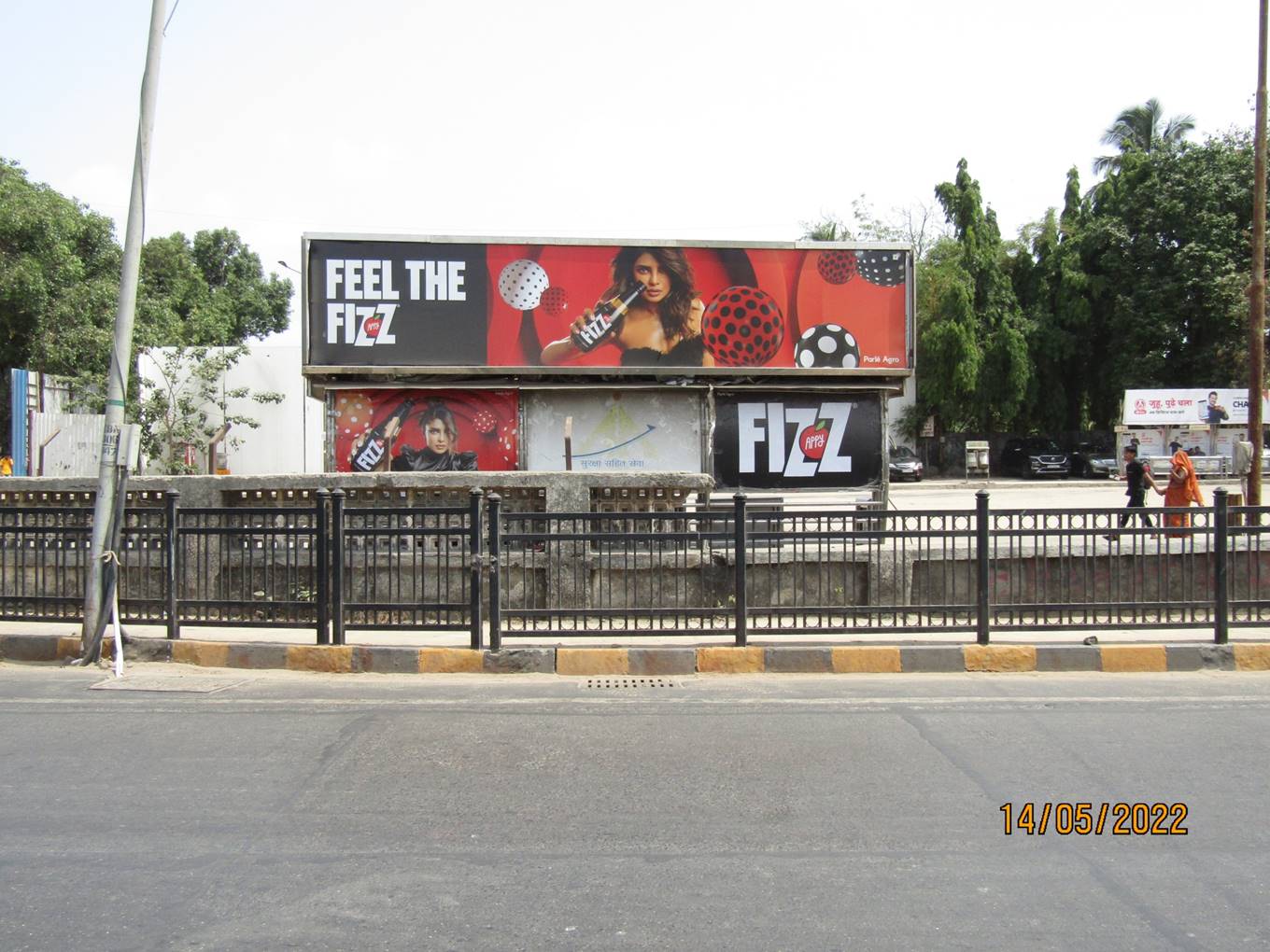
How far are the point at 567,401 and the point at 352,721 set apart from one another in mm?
7234

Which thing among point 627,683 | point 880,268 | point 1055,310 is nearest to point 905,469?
point 1055,310

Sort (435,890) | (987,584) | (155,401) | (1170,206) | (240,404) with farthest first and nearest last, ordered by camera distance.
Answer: (1170,206), (240,404), (155,401), (987,584), (435,890)

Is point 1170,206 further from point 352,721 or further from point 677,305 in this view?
point 352,721

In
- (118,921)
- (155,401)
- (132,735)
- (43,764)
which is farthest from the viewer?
(155,401)

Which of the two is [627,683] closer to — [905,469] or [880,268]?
[880,268]

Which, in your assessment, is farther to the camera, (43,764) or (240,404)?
(240,404)

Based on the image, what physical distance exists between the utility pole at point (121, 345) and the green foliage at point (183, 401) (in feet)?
68.5

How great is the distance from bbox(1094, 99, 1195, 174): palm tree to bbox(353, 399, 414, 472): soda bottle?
44814mm

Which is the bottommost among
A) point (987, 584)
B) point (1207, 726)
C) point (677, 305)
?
point (1207, 726)

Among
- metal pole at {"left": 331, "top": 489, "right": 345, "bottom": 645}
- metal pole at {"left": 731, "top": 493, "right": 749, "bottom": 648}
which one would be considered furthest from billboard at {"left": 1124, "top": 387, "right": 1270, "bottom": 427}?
metal pole at {"left": 331, "top": 489, "right": 345, "bottom": 645}

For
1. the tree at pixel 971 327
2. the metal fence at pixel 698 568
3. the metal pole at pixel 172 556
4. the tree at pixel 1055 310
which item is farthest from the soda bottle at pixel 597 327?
the tree at pixel 1055 310

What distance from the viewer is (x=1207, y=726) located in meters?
6.73

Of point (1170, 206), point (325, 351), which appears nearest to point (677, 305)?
point (325, 351)
